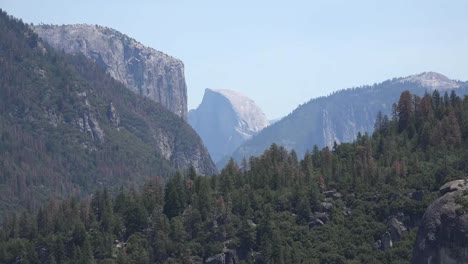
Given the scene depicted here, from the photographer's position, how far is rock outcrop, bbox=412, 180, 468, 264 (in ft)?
426

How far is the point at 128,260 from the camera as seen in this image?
160 m

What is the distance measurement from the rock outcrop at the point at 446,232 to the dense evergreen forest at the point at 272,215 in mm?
13670

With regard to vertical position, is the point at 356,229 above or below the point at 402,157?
below

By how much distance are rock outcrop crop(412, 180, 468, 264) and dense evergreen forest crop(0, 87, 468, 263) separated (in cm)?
1367

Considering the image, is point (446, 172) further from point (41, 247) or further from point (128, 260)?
point (41, 247)

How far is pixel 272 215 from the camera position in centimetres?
16825

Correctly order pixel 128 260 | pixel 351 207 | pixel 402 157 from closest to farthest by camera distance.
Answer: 1. pixel 128 260
2. pixel 351 207
3. pixel 402 157

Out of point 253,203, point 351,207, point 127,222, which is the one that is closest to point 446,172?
point 351,207

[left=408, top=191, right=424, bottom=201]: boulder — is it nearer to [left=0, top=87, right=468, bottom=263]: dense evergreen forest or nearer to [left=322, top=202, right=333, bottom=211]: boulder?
[left=0, top=87, right=468, bottom=263]: dense evergreen forest

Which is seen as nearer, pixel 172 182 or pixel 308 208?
pixel 308 208

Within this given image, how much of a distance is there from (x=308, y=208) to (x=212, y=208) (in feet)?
61.6

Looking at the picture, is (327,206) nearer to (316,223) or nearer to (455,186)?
(316,223)

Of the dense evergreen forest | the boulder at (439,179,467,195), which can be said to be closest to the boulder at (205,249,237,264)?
the dense evergreen forest

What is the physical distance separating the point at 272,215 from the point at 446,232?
142ft
